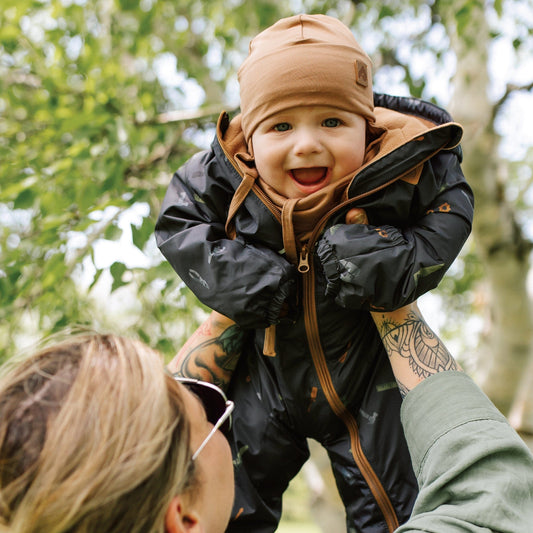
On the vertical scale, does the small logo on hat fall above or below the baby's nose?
above

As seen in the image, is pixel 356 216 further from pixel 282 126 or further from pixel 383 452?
pixel 383 452

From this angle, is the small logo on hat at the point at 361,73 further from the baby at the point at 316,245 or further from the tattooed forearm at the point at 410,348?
the tattooed forearm at the point at 410,348

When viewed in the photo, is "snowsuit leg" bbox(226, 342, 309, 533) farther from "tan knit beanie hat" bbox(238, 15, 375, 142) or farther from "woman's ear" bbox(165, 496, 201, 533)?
"tan knit beanie hat" bbox(238, 15, 375, 142)

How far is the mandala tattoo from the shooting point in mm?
1270

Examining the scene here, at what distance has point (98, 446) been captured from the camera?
0.86m

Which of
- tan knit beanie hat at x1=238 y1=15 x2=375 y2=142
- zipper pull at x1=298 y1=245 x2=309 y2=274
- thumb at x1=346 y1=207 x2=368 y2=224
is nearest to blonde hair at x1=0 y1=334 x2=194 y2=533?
zipper pull at x1=298 y1=245 x2=309 y2=274

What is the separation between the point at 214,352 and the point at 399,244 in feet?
1.89

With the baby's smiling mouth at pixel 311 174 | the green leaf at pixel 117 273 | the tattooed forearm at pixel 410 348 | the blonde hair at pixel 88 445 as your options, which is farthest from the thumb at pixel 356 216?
the green leaf at pixel 117 273

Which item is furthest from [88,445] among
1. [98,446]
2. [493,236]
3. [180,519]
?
[493,236]

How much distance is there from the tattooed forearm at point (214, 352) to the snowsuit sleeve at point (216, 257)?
193 mm

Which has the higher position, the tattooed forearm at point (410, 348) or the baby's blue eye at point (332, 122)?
the baby's blue eye at point (332, 122)

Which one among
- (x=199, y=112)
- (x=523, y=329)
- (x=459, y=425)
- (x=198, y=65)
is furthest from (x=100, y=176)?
(x=523, y=329)

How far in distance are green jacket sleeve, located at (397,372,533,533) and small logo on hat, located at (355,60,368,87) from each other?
27.1 inches

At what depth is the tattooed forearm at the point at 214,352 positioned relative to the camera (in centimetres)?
152
